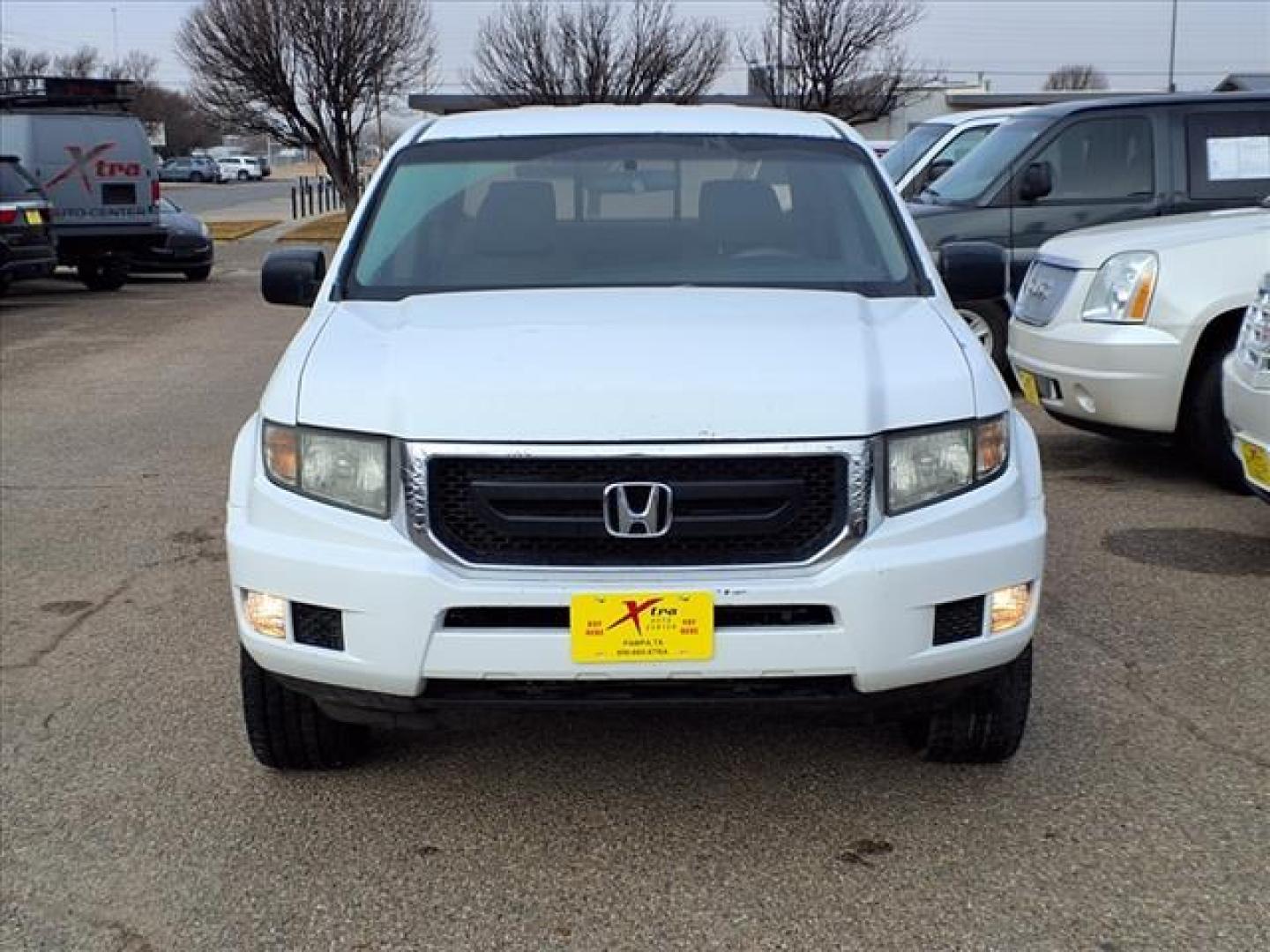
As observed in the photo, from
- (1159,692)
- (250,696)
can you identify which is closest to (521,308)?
(250,696)

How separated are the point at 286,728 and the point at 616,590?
3.64 feet

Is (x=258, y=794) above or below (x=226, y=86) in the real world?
below

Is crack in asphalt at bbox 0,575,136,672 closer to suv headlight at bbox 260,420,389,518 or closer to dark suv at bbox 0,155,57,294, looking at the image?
suv headlight at bbox 260,420,389,518

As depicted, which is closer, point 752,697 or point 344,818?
point 752,697

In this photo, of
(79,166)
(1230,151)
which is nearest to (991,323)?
(1230,151)

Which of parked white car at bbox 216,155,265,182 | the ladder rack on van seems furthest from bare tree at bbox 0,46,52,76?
the ladder rack on van

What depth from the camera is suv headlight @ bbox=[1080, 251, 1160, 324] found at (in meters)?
6.88

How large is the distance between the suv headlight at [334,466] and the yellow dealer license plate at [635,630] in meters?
0.51

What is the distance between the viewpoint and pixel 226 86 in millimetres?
32125

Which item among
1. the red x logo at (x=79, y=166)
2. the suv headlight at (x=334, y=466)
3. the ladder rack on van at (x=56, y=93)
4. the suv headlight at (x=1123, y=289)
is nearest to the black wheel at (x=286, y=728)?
the suv headlight at (x=334, y=466)

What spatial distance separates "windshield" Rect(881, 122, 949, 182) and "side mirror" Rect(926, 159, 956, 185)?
27 centimetres

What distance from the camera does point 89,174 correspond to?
19.1m

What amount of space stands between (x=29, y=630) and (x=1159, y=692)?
3.78 metres

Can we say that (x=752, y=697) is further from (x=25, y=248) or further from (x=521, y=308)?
(x=25, y=248)
